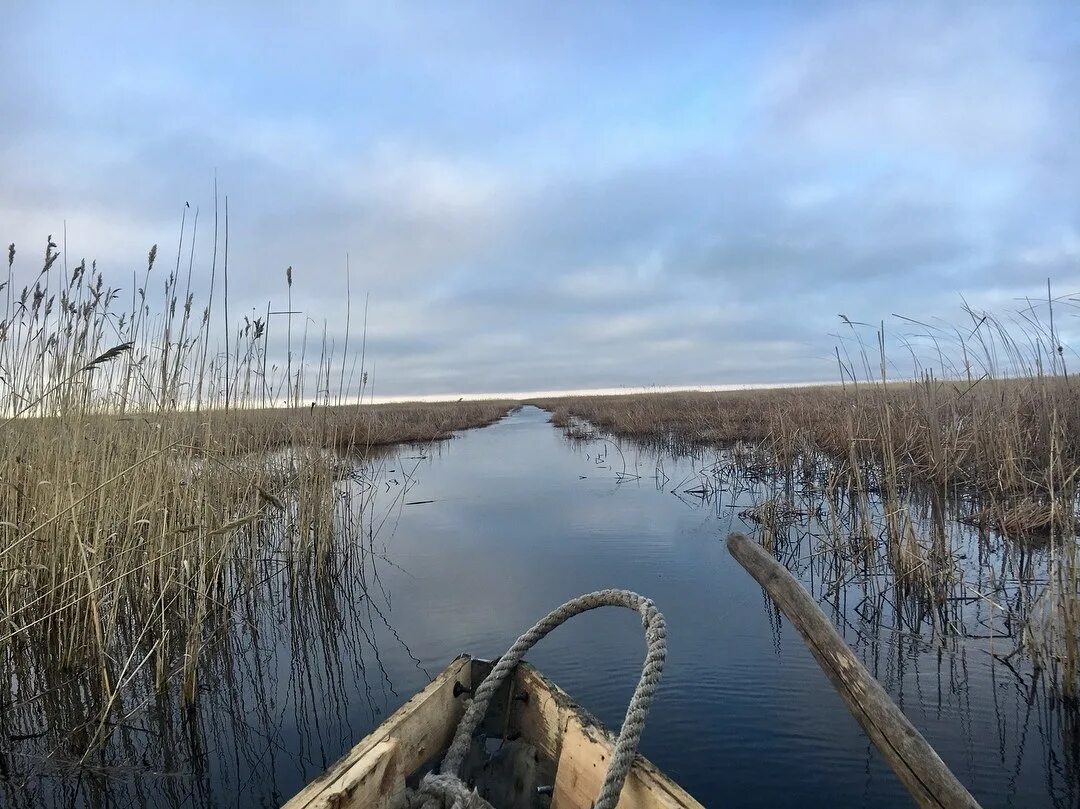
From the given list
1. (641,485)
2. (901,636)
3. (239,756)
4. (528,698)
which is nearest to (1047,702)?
(901,636)

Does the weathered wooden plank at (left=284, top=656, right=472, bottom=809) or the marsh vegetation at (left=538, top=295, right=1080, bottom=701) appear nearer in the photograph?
the weathered wooden plank at (left=284, top=656, right=472, bottom=809)

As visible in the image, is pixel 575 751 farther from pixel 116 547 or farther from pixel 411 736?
pixel 116 547

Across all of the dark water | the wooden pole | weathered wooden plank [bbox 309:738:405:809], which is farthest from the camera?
the dark water

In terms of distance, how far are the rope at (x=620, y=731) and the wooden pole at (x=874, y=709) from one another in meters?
0.69

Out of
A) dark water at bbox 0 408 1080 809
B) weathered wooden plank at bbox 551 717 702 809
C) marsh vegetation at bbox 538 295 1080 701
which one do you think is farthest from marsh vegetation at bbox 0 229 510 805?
marsh vegetation at bbox 538 295 1080 701

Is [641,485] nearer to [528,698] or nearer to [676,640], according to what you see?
[676,640]

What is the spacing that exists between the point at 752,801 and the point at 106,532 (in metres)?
3.56

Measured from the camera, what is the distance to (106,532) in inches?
121

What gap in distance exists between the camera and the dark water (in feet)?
7.75

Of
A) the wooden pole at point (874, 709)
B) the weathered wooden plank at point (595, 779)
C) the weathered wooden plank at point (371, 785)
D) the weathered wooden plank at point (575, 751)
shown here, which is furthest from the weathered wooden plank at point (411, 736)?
the wooden pole at point (874, 709)

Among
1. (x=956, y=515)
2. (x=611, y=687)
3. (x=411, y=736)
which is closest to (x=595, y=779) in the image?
(x=411, y=736)

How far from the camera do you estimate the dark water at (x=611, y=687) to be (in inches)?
93.0

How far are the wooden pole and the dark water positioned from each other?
29.0 inches

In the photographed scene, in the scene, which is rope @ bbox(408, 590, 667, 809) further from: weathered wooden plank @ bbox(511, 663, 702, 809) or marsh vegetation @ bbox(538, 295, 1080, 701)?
marsh vegetation @ bbox(538, 295, 1080, 701)
